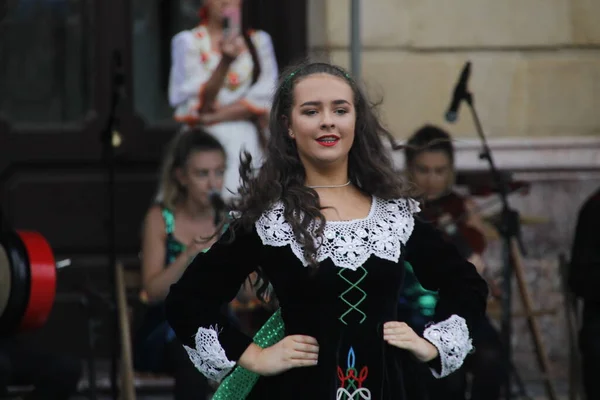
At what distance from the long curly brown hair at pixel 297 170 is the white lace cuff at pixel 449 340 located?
382mm

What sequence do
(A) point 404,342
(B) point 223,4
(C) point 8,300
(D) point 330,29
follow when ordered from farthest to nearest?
(D) point 330,29
(B) point 223,4
(C) point 8,300
(A) point 404,342

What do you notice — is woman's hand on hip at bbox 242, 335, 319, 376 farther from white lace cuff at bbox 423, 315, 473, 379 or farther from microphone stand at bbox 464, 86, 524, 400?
microphone stand at bbox 464, 86, 524, 400

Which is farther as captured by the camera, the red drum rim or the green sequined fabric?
the red drum rim

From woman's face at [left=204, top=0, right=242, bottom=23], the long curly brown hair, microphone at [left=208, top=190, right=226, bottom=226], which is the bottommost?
microphone at [left=208, top=190, right=226, bottom=226]

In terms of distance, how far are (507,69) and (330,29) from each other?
3.31ft

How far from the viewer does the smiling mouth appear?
3443 mm

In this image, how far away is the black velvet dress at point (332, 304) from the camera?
3.34 m

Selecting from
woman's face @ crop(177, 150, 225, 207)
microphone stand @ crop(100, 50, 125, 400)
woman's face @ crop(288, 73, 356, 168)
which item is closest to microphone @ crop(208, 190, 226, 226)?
woman's face @ crop(177, 150, 225, 207)

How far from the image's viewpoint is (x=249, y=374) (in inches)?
136

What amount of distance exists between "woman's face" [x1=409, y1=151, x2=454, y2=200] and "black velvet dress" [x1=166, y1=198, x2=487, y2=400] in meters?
2.25

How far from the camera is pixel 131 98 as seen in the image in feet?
22.9

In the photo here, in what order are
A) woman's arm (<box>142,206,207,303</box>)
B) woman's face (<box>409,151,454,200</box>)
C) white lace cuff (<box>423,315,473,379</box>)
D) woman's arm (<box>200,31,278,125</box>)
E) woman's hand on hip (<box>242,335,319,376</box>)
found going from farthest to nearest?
woman's arm (<box>200,31,278,125</box>), woman's face (<box>409,151,454,200</box>), woman's arm (<box>142,206,207,303</box>), white lace cuff (<box>423,315,473,379</box>), woman's hand on hip (<box>242,335,319,376</box>)

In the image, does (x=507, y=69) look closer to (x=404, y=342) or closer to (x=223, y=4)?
(x=223, y=4)

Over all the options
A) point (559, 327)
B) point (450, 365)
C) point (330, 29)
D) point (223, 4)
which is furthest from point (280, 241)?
point (559, 327)
